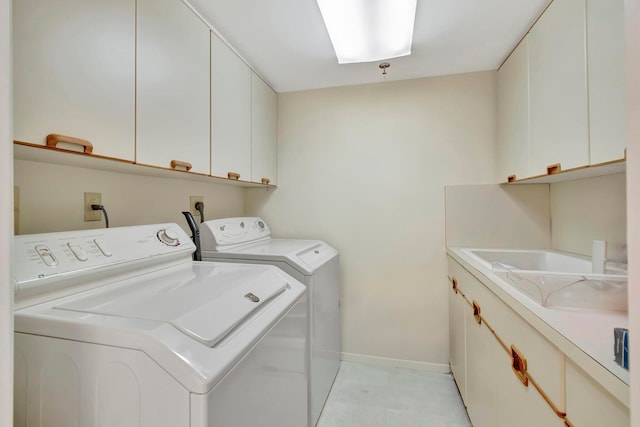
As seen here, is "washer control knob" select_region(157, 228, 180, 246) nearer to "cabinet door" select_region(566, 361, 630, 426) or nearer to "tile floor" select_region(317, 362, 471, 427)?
"tile floor" select_region(317, 362, 471, 427)

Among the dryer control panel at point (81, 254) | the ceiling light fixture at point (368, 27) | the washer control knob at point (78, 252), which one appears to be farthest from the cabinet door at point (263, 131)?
the washer control knob at point (78, 252)

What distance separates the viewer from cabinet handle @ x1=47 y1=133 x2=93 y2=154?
81 cm

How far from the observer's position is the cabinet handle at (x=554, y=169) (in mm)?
1309

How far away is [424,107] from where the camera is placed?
219 cm

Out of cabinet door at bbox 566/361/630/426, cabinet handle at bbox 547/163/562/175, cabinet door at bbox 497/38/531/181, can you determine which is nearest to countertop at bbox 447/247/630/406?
cabinet door at bbox 566/361/630/426

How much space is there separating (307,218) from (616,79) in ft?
6.24

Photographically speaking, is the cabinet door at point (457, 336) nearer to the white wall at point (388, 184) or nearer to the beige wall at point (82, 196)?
the white wall at point (388, 184)

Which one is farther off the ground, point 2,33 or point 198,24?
point 198,24

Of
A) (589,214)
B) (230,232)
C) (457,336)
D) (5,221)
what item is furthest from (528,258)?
(5,221)

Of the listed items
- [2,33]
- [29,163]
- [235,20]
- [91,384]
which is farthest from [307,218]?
[2,33]

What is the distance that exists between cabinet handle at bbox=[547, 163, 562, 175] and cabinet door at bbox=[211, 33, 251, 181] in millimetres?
1708

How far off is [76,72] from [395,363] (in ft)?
8.27

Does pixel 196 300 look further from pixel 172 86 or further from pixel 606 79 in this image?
pixel 606 79

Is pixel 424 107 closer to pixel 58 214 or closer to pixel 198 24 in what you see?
pixel 198 24
